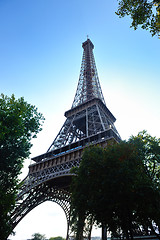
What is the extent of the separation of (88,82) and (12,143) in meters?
35.0

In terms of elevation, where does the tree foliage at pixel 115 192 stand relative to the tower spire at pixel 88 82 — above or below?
below

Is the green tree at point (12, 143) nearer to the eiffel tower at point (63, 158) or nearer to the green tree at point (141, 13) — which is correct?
the eiffel tower at point (63, 158)

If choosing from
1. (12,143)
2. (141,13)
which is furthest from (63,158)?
(141,13)

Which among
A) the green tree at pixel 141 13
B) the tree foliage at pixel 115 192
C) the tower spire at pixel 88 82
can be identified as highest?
the tower spire at pixel 88 82

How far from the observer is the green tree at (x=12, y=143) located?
13.0 meters

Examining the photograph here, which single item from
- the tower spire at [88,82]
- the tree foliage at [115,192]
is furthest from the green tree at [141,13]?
the tower spire at [88,82]

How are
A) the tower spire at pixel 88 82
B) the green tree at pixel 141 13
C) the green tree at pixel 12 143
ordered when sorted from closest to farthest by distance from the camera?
the green tree at pixel 141 13, the green tree at pixel 12 143, the tower spire at pixel 88 82

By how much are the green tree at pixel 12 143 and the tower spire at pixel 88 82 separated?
22.6 m

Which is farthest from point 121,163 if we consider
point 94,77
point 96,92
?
point 94,77

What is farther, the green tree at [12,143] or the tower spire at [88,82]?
the tower spire at [88,82]

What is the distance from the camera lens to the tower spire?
40188 millimetres

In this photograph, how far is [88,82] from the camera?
46344 mm

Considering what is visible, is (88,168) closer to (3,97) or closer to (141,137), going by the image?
(141,137)

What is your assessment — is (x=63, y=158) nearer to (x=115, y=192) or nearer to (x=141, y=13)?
(x=115, y=192)
